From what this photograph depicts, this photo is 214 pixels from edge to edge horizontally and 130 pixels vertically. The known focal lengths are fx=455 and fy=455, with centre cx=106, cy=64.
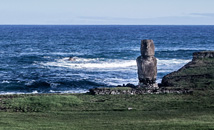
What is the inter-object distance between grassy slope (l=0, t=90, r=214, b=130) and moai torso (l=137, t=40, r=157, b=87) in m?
3.21

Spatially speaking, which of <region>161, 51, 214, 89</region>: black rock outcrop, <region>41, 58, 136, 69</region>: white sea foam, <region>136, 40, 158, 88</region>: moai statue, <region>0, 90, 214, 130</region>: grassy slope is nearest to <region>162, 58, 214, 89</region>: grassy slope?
<region>161, 51, 214, 89</region>: black rock outcrop

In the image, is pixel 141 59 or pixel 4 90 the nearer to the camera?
pixel 141 59

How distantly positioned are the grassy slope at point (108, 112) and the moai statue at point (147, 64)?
3192 mm

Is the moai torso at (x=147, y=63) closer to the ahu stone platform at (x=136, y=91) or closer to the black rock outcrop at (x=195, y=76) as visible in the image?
the ahu stone platform at (x=136, y=91)

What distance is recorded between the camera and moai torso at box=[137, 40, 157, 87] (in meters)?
36.5

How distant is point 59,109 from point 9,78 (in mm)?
26027

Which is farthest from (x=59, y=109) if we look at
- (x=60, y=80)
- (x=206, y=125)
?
(x=60, y=80)

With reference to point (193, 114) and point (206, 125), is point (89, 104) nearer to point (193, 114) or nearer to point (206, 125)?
point (193, 114)

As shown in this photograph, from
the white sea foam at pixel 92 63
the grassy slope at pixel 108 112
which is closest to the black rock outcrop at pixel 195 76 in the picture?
the grassy slope at pixel 108 112

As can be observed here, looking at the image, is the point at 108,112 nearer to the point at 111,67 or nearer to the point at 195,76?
the point at 195,76

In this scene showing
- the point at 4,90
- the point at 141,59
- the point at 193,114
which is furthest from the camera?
the point at 4,90

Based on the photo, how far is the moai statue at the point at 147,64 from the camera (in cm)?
3650

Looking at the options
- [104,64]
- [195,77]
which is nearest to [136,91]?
[195,77]

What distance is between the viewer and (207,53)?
50.4 metres
